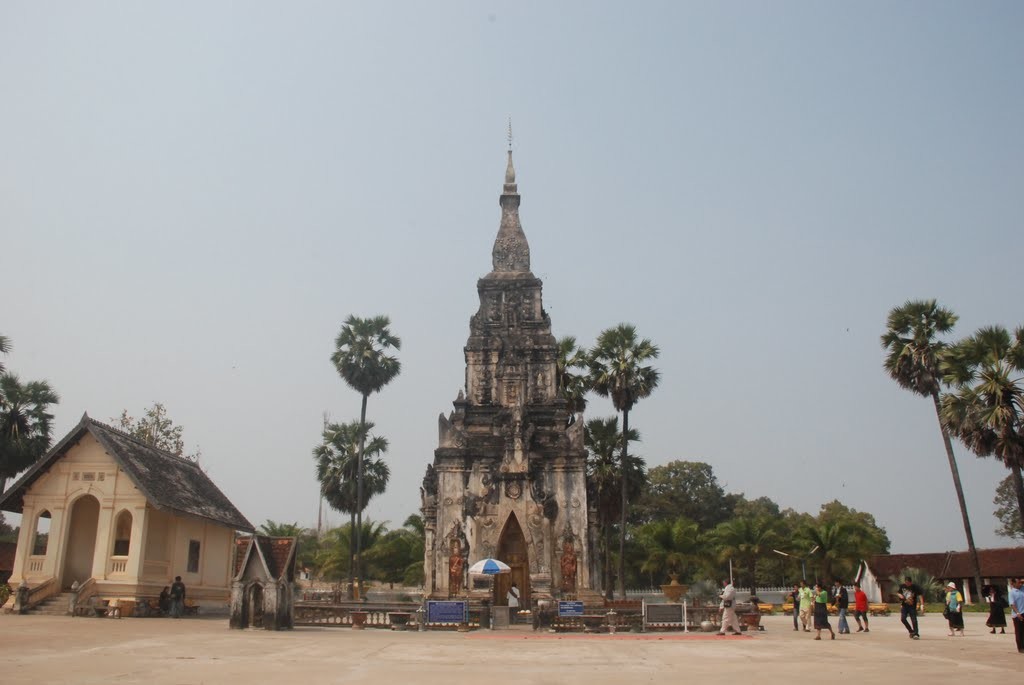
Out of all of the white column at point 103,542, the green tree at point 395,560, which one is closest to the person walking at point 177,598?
the white column at point 103,542

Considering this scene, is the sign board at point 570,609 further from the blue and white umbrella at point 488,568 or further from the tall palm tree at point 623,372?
the tall palm tree at point 623,372

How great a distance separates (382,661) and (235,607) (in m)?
10.6

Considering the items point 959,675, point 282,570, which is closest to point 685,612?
point 282,570

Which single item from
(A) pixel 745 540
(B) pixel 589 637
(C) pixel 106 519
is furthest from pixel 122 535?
(A) pixel 745 540

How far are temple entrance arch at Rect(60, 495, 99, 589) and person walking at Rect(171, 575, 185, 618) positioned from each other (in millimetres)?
3929

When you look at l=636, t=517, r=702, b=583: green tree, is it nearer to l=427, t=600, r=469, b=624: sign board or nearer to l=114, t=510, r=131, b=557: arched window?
l=427, t=600, r=469, b=624: sign board

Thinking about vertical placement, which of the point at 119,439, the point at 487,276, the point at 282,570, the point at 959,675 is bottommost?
the point at 959,675

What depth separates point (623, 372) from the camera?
4216 centimetres

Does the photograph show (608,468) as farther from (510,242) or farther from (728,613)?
(728,613)

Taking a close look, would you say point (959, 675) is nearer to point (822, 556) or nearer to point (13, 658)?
point (13, 658)

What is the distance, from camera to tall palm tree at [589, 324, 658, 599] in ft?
138

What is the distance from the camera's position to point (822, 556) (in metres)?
48.2

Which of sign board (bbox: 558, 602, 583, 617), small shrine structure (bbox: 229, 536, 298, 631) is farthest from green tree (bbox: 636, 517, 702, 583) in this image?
small shrine structure (bbox: 229, 536, 298, 631)

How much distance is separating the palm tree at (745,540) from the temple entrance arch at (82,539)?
111 ft
